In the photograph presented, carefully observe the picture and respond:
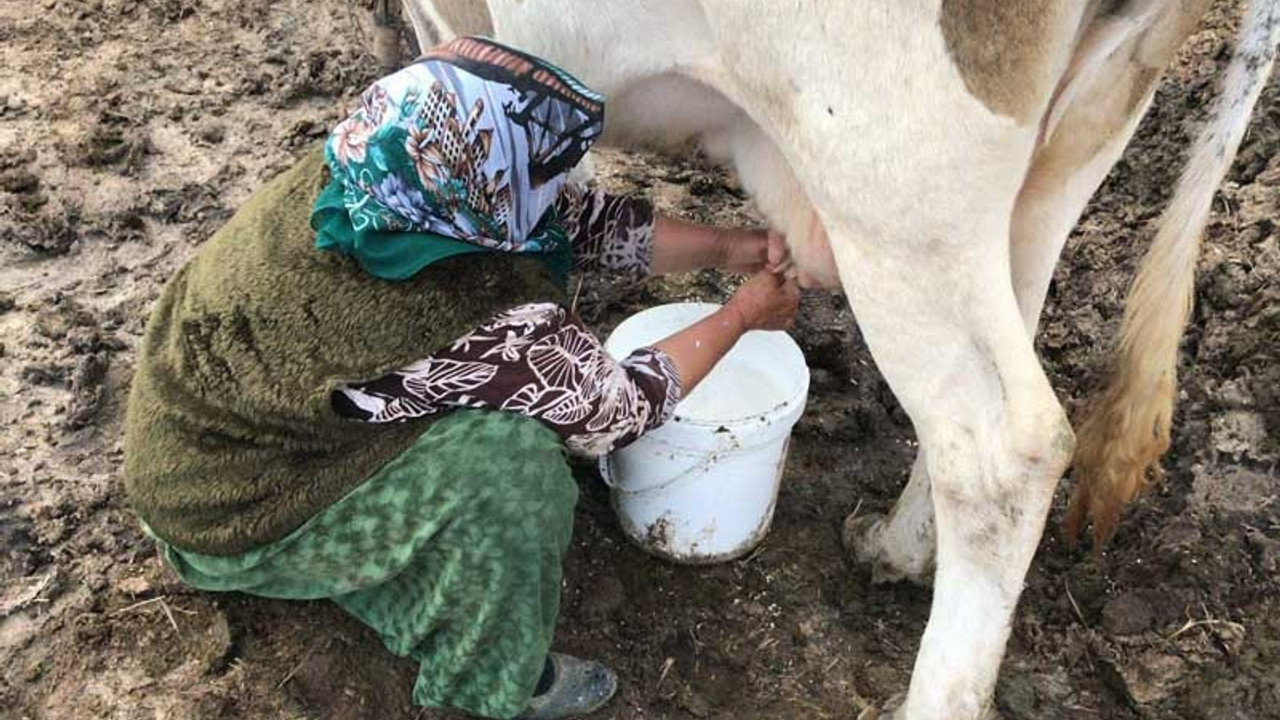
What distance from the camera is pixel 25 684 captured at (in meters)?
2.06

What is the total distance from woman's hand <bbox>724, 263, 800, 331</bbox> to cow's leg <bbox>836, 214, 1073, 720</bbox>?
0.28 metres

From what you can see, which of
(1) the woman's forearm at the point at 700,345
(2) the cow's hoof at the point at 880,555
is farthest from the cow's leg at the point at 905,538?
(1) the woman's forearm at the point at 700,345

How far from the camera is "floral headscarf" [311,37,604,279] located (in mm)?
1572

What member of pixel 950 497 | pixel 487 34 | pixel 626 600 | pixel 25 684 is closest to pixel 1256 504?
pixel 950 497

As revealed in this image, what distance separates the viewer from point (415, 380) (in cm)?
167

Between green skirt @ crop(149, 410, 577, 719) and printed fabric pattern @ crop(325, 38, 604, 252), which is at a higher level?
printed fabric pattern @ crop(325, 38, 604, 252)

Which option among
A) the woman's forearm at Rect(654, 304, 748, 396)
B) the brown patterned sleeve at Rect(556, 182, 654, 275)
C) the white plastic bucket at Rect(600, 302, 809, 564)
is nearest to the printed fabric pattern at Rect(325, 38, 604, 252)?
the woman's forearm at Rect(654, 304, 748, 396)

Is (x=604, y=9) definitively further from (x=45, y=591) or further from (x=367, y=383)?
(x=45, y=591)

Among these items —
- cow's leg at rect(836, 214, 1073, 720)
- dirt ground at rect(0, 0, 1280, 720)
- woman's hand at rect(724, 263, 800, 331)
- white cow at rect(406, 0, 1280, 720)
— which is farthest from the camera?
dirt ground at rect(0, 0, 1280, 720)

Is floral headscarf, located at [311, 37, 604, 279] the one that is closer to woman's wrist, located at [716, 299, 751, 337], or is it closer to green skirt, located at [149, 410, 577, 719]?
green skirt, located at [149, 410, 577, 719]

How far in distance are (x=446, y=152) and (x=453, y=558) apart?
2.06 feet

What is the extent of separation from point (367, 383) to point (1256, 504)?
5.77ft

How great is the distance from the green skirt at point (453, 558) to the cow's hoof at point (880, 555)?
2.22 ft

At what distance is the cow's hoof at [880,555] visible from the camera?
2.23m
